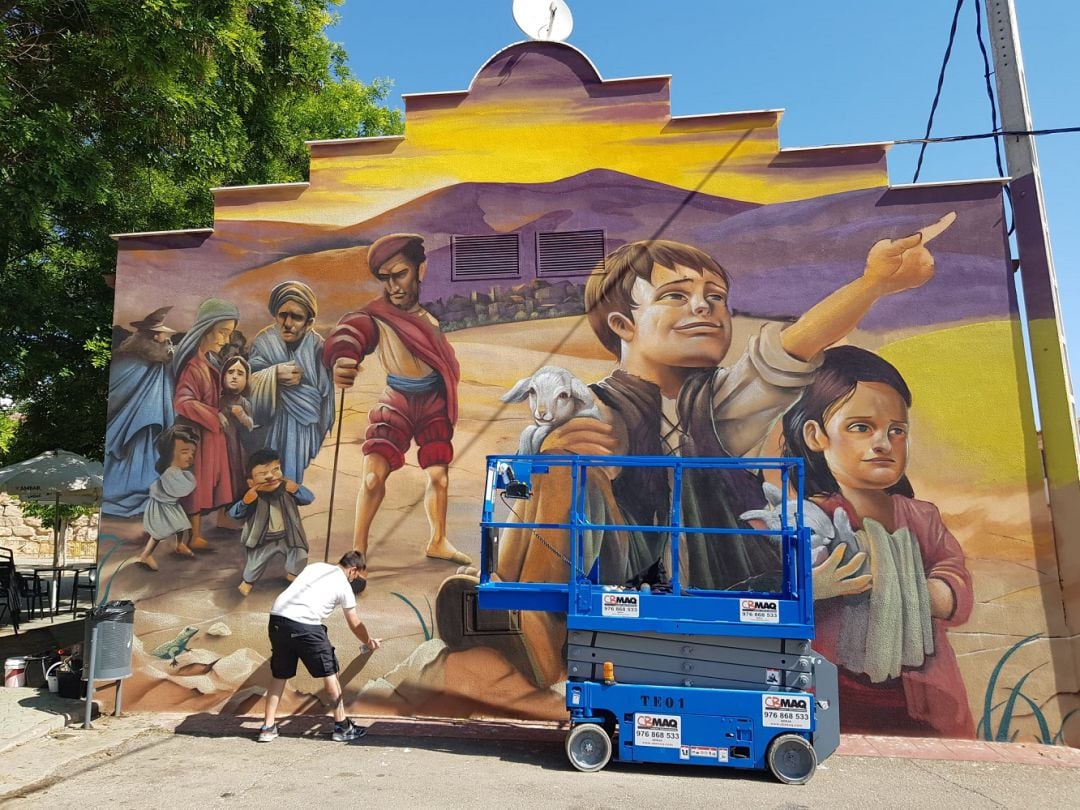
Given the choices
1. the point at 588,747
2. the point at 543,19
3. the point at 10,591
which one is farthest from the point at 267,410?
the point at 10,591

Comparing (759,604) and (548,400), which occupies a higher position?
(548,400)

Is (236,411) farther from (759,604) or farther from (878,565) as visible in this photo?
(878,565)

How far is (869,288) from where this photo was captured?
7.72m

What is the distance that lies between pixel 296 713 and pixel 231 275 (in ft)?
14.9

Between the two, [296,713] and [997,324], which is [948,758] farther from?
[296,713]

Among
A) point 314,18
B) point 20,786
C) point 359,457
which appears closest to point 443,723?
point 359,457

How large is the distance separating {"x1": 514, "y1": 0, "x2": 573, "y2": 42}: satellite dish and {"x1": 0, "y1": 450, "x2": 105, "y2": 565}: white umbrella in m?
8.43

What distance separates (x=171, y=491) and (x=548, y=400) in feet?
13.2

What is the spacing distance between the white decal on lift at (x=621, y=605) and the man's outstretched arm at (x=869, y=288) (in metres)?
3.00

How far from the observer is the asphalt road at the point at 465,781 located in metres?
5.55

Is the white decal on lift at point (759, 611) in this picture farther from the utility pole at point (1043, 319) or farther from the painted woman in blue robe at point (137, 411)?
the painted woman in blue robe at point (137, 411)

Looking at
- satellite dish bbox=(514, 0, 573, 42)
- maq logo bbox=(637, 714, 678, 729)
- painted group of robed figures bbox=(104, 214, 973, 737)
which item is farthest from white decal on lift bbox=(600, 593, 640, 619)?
satellite dish bbox=(514, 0, 573, 42)

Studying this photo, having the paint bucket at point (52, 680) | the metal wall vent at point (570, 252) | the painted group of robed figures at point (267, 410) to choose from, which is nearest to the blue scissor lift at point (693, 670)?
the painted group of robed figures at point (267, 410)

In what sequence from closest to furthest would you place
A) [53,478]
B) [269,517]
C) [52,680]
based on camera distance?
[269,517] → [52,680] → [53,478]
